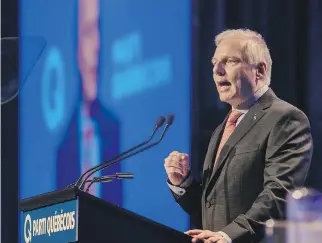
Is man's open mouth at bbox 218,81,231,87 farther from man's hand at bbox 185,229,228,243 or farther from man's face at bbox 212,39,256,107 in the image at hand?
man's hand at bbox 185,229,228,243

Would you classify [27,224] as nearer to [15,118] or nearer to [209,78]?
[209,78]

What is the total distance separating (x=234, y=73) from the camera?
7.52ft

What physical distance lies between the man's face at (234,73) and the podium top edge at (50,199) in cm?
68

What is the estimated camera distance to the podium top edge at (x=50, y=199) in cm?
183

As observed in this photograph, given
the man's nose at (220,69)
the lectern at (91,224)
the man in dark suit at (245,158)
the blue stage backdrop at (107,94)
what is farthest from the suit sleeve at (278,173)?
the blue stage backdrop at (107,94)

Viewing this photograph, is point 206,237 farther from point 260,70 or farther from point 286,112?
point 260,70

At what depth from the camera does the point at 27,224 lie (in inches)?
81.5

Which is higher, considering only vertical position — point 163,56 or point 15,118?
point 163,56

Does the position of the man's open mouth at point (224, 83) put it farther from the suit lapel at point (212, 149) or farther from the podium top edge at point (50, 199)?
the podium top edge at point (50, 199)

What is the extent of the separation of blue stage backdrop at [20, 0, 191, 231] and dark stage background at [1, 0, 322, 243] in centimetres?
7

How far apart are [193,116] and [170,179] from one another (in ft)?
3.30

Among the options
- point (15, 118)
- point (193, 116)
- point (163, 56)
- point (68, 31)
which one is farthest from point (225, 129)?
point (15, 118)

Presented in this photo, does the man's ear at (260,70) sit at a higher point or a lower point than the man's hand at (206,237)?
higher

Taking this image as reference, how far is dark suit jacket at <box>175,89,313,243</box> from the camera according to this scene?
6.48 feet
